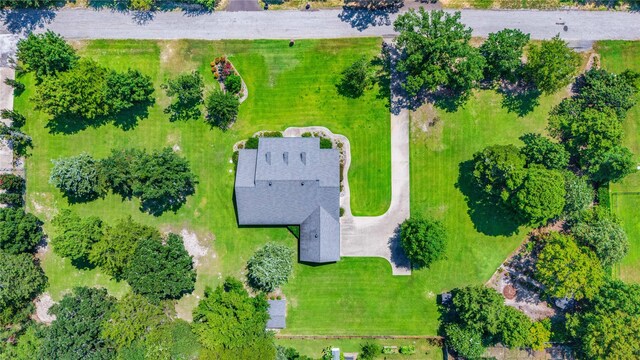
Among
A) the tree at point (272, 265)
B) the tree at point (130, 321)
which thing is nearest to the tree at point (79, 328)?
the tree at point (130, 321)

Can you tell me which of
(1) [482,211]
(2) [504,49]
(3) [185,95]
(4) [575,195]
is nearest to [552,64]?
(2) [504,49]

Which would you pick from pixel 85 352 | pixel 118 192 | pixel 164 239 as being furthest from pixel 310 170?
pixel 85 352

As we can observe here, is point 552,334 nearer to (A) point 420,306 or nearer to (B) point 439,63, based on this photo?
(A) point 420,306

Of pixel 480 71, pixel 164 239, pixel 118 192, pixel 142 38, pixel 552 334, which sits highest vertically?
pixel 142 38

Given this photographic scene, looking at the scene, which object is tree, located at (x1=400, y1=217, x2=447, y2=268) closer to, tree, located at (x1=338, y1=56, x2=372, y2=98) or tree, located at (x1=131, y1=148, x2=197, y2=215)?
tree, located at (x1=338, y1=56, x2=372, y2=98)

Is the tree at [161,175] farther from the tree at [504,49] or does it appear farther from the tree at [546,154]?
the tree at [546,154]

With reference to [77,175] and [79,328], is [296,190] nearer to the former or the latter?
[77,175]

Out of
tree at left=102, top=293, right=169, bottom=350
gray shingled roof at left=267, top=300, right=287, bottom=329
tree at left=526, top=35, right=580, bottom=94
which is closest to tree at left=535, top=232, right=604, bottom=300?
tree at left=526, top=35, right=580, bottom=94
